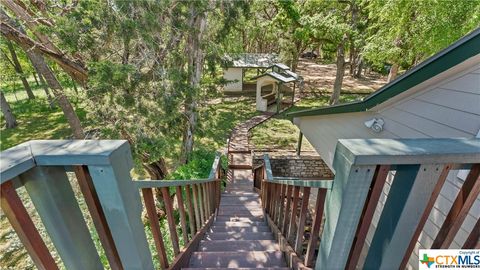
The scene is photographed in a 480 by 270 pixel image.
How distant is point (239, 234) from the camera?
159 inches

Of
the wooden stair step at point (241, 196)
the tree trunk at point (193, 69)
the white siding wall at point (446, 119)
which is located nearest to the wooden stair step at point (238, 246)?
the white siding wall at point (446, 119)

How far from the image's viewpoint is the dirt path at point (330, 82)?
19.9 metres

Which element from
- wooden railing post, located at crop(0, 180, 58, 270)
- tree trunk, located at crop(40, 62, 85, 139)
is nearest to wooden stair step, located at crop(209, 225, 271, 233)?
wooden railing post, located at crop(0, 180, 58, 270)

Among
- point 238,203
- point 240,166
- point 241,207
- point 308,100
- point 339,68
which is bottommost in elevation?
point 240,166

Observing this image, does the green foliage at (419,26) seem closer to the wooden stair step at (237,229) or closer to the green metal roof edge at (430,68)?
the green metal roof edge at (430,68)

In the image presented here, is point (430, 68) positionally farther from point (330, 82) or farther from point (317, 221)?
point (330, 82)

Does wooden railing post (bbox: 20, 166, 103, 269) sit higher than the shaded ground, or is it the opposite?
wooden railing post (bbox: 20, 166, 103, 269)

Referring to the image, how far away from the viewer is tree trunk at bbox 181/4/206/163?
6.76m

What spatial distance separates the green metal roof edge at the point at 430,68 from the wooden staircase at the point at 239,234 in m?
2.66

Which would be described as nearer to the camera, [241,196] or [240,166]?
[241,196]

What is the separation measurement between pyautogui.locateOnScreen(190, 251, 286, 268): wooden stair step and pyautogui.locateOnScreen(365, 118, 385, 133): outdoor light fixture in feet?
8.70

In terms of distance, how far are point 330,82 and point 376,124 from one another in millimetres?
20118

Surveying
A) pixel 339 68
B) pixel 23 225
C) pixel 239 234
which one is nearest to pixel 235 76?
pixel 339 68

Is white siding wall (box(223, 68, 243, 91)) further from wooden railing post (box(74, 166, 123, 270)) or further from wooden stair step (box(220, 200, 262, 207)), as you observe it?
wooden railing post (box(74, 166, 123, 270))
